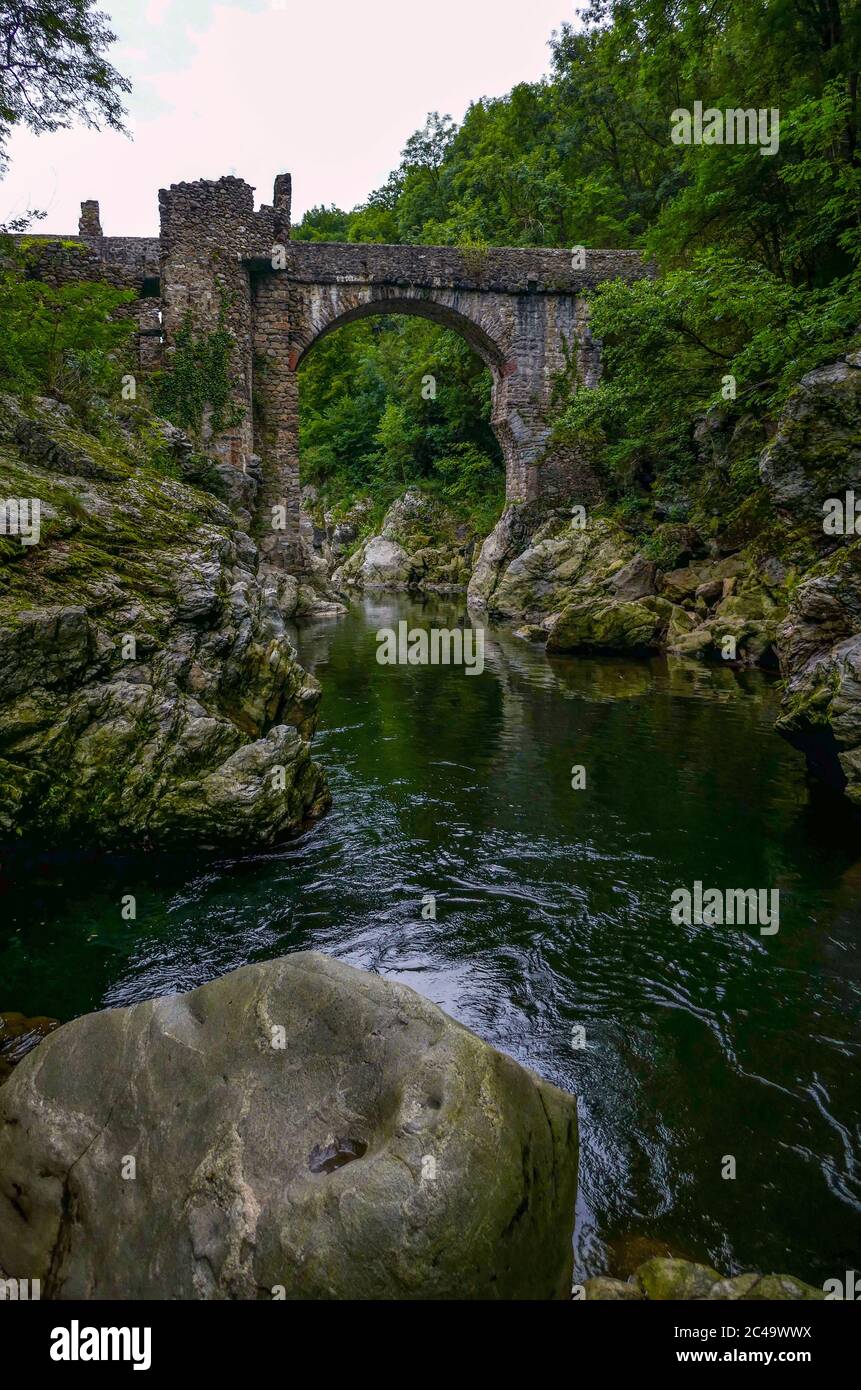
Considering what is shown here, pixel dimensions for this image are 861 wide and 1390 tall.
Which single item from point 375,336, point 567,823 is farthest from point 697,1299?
point 375,336

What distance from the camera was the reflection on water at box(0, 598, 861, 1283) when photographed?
3164mm

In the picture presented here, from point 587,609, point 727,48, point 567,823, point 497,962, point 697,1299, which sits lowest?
point 697,1299

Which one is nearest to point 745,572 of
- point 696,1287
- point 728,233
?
point 728,233

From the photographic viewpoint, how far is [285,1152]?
246cm

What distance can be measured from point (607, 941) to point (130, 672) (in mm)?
4301

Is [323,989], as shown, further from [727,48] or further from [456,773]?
[727,48]

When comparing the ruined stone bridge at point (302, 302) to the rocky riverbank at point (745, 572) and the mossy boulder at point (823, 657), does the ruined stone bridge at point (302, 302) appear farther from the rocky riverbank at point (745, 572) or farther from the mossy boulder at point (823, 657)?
the mossy boulder at point (823, 657)

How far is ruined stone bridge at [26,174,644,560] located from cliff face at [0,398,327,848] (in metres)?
12.5

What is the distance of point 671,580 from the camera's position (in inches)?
706

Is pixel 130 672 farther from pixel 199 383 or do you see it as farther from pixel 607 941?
pixel 199 383

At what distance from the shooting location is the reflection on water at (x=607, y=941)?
3164 millimetres

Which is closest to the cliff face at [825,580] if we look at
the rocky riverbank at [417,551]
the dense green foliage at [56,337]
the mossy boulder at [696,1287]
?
the mossy boulder at [696,1287]

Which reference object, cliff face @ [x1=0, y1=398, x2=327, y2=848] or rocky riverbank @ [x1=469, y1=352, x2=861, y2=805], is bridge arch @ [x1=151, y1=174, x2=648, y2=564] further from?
cliff face @ [x1=0, y1=398, x2=327, y2=848]

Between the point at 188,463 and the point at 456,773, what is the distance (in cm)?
895
